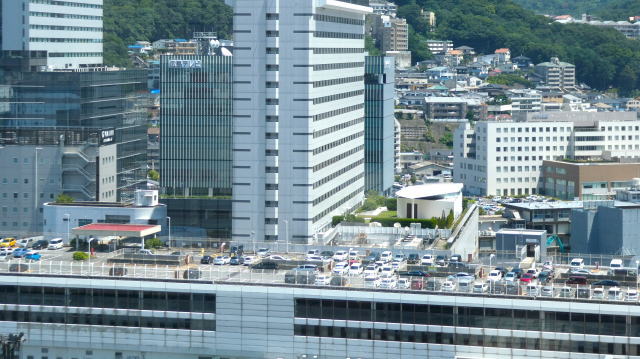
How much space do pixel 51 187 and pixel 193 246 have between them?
840 inches

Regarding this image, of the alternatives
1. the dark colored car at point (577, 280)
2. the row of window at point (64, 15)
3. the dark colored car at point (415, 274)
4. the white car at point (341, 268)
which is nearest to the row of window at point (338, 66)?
the white car at point (341, 268)

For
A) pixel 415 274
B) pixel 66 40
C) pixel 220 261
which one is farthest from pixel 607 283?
pixel 66 40

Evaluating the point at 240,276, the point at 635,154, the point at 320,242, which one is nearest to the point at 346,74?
the point at 320,242

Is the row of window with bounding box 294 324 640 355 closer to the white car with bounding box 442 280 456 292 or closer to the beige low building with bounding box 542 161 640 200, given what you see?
the white car with bounding box 442 280 456 292

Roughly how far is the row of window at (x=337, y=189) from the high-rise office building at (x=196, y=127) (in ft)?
22.0

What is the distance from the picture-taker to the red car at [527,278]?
159 feet

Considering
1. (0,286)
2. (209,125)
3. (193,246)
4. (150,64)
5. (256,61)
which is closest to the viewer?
(0,286)

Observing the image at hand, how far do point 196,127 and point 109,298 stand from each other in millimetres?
29455

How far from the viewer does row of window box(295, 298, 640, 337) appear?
4481 cm

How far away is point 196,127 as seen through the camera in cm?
7800

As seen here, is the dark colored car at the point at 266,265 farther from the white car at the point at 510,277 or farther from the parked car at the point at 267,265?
the white car at the point at 510,277

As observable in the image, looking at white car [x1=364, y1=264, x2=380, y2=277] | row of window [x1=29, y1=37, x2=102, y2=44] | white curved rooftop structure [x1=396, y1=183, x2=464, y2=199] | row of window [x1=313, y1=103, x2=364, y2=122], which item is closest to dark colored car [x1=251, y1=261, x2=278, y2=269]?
white car [x1=364, y1=264, x2=380, y2=277]

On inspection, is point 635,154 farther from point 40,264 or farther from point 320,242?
point 40,264

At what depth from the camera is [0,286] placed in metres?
50.4
